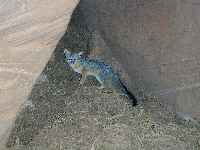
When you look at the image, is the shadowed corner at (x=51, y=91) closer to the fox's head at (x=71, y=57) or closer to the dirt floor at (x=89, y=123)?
the dirt floor at (x=89, y=123)

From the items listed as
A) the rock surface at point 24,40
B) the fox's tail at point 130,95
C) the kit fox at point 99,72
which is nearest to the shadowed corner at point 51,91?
the kit fox at point 99,72

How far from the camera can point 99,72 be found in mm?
3064

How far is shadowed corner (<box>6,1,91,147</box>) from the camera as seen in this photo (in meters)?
2.80

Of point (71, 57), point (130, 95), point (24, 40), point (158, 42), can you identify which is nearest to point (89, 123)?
point (130, 95)

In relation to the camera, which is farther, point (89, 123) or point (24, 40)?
point (89, 123)

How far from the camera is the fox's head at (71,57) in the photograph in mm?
3121

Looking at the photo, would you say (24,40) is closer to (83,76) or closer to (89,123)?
(89,123)

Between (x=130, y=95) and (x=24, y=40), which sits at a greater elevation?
(x=24, y=40)

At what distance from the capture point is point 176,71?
2.62 meters

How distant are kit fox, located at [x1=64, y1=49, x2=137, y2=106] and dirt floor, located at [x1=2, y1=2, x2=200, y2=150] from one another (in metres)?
0.05

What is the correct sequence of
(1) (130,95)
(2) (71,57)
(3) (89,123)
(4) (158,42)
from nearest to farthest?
(4) (158,42)
(3) (89,123)
(1) (130,95)
(2) (71,57)

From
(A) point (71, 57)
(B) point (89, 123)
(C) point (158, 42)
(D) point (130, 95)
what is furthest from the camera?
(A) point (71, 57)

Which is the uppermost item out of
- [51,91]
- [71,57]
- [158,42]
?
[158,42]

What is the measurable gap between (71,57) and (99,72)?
0.69 feet
